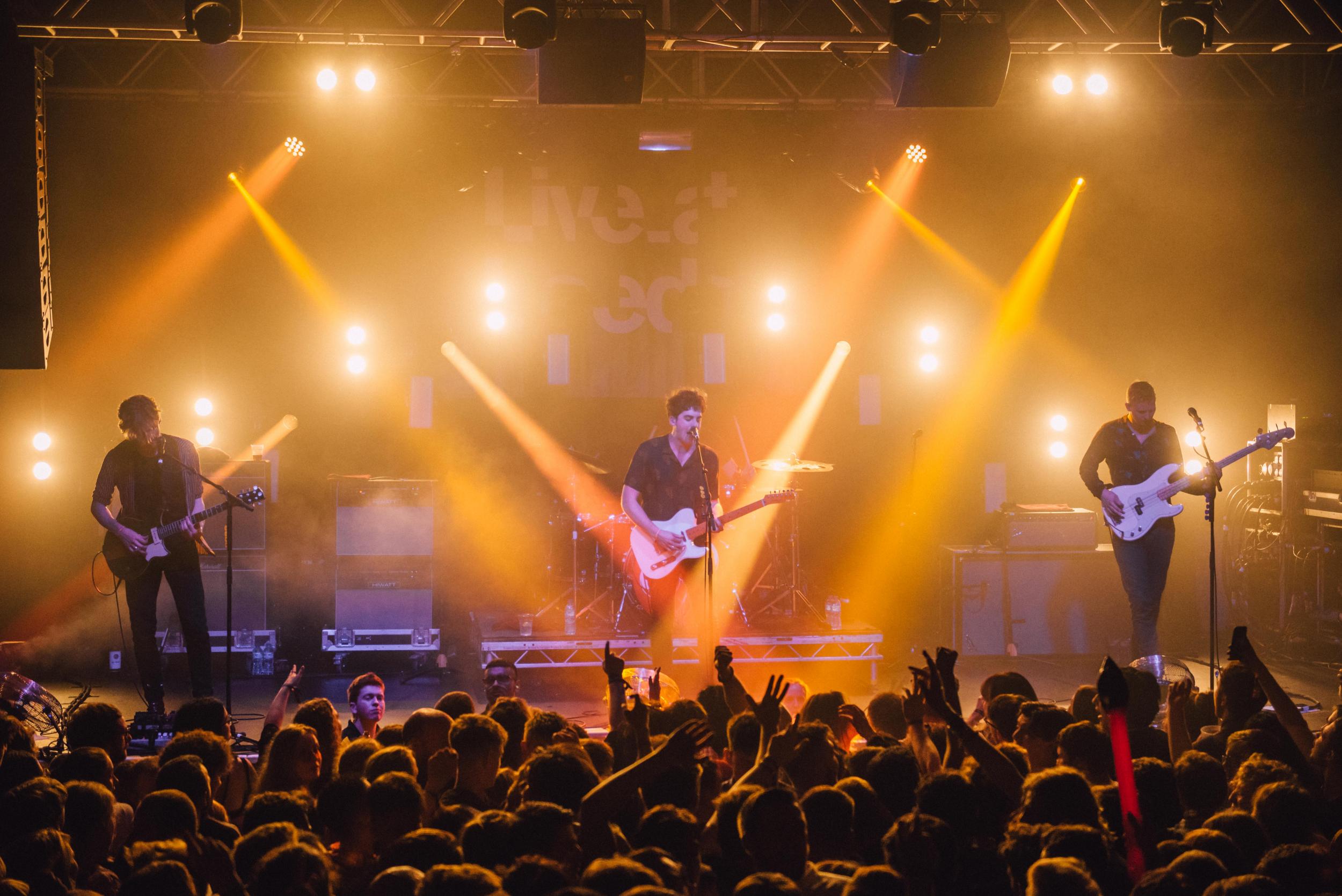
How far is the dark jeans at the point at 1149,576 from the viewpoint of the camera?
742cm

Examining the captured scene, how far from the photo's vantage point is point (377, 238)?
33.8 ft

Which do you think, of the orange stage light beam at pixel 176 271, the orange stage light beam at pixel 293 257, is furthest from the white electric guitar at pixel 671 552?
the orange stage light beam at pixel 176 271

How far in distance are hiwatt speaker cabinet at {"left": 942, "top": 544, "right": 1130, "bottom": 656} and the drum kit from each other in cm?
136

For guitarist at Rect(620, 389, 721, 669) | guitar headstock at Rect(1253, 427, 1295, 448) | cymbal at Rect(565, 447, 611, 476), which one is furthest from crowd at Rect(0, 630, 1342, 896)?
cymbal at Rect(565, 447, 611, 476)

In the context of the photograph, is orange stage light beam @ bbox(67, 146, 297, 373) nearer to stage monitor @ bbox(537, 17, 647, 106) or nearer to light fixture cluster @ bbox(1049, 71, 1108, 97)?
stage monitor @ bbox(537, 17, 647, 106)

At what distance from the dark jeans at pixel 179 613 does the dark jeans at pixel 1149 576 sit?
619 centimetres

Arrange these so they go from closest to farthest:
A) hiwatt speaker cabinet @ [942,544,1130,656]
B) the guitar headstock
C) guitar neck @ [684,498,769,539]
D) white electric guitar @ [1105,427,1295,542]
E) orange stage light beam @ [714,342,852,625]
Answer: guitar neck @ [684,498,769,539]
white electric guitar @ [1105,427,1295,542]
the guitar headstock
orange stage light beam @ [714,342,852,625]
hiwatt speaker cabinet @ [942,544,1130,656]

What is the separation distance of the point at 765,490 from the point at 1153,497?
10.5 feet

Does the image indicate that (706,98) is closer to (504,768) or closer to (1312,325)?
(1312,325)

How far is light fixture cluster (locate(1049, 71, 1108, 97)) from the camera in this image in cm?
845

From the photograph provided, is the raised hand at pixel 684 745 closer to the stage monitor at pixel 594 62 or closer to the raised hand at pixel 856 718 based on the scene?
the raised hand at pixel 856 718

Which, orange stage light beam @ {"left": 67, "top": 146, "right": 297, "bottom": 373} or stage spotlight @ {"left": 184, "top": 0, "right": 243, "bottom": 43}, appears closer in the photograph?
stage spotlight @ {"left": 184, "top": 0, "right": 243, "bottom": 43}

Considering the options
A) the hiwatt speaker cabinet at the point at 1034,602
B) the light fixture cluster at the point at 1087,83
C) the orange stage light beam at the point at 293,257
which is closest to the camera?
the light fixture cluster at the point at 1087,83

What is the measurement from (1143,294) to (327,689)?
27.8ft
